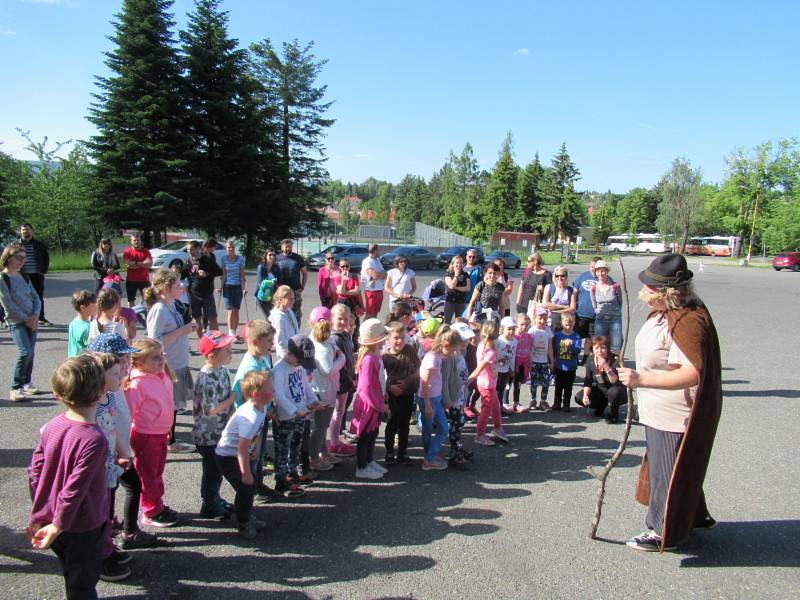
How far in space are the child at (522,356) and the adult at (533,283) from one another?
4.72 ft

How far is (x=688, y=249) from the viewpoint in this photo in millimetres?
75750

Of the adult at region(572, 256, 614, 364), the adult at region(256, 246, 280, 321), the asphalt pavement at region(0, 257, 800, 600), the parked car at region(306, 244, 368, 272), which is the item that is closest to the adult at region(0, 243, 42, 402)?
the asphalt pavement at region(0, 257, 800, 600)

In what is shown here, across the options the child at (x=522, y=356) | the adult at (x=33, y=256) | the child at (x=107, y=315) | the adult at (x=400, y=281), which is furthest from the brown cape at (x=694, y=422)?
the adult at (x=33, y=256)

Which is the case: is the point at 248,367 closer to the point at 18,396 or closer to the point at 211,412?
the point at 211,412

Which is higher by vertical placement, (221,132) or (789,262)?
(221,132)

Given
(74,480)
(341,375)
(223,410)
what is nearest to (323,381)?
(341,375)

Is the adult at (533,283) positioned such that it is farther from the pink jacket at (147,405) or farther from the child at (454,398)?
the pink jacket at (147,405)

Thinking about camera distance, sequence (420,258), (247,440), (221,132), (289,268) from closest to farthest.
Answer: (247,440) → (289,268) → (221,132) → (420,258)

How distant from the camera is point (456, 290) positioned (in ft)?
28.5

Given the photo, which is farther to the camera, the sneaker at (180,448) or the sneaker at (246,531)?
the sneaker at (180,448)

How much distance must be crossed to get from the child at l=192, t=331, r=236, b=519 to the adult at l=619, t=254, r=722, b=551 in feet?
9.29

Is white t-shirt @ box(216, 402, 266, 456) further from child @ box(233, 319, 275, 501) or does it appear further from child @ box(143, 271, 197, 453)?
child @ box(143, 271, 197, 453)

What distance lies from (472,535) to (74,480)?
2637mm

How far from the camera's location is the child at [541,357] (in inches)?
266
